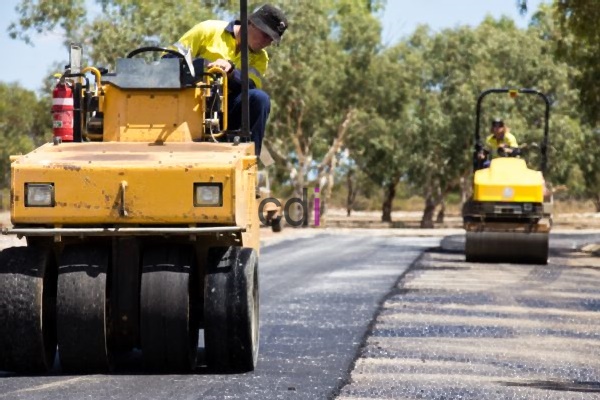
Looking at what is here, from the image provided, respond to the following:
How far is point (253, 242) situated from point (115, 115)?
3.99 feet

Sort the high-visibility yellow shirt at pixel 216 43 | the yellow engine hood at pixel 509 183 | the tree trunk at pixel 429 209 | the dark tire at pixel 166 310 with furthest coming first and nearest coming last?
1. the tree trunk at pixel 429 209
2. the yellow engine hood at pixel 509 183
3. the high-visibility yellow shirt at pixel 216 43
4. the dark tire at pixel 166 310

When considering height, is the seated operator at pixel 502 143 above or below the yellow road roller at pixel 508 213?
above

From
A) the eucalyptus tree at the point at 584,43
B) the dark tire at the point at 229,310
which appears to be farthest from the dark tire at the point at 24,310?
the eucalyptus tree at the point at 584,43

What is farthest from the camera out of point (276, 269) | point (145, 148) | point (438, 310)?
point (276, 269)

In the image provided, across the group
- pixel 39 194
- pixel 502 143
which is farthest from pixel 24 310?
pixel 502 143

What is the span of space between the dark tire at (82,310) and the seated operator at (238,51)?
1.62 m

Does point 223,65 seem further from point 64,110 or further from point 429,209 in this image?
point 429,209

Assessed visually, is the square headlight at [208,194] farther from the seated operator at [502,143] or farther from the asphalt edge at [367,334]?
the seated operator at [502,143]

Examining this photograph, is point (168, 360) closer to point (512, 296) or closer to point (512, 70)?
point (512, 296)

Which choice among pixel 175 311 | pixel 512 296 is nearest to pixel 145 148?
pixel 175 311

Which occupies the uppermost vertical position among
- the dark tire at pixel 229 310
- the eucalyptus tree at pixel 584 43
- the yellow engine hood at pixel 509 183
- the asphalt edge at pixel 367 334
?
the eucalyptus tree at pixel 584 43

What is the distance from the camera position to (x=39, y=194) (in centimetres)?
862

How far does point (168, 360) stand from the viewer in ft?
29.1

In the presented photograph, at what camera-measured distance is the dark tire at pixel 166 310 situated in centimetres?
876
